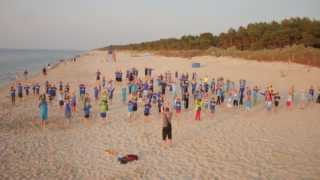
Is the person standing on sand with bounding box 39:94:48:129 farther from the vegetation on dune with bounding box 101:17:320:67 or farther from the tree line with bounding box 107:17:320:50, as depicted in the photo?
the tree line with bounding box 107:17:320:50

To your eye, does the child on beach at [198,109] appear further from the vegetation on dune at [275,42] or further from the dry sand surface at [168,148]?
the vegetation on dune at [275,42]

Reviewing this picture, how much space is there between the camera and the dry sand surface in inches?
349

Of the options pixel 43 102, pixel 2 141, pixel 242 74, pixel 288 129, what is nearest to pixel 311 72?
pixel 242 74

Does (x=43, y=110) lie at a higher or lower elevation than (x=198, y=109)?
higher

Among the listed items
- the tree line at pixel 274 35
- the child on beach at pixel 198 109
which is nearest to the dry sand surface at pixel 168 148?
the child on beach at pixel 198 109

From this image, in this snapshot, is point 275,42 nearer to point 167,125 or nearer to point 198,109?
point 198,109

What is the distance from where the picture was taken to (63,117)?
1516 centimetres

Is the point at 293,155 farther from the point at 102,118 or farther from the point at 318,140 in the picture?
the point at 102,118

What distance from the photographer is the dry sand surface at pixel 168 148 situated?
888cm

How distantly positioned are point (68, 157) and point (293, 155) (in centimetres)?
666

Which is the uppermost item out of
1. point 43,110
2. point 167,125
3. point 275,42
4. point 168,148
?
point 275,42

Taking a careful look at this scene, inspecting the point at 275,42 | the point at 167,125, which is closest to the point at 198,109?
the point at 167,125

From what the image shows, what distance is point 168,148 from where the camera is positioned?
35.4ft

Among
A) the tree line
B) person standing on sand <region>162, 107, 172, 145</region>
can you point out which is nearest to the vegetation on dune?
the tree line
